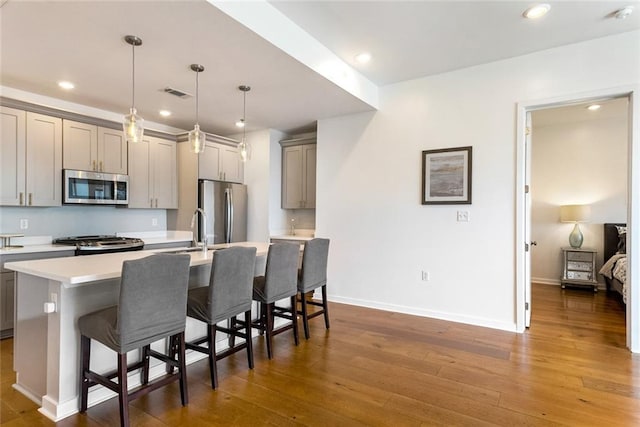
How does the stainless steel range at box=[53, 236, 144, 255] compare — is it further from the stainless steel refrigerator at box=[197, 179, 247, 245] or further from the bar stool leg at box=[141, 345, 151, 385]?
the bar stool leg at box=[141, 345, 151, 385]

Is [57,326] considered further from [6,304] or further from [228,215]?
[228,215]

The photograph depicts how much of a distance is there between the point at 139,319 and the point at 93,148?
10.4ft

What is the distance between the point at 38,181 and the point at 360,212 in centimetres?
376

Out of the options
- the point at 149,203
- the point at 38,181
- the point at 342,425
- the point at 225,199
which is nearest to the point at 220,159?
the point at 225,199

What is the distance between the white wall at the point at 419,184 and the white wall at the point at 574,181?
9.45ft

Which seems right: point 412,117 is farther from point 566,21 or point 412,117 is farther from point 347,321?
point 347,321

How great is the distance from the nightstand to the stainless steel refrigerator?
5363mm

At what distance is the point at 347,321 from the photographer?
3893 millimetres

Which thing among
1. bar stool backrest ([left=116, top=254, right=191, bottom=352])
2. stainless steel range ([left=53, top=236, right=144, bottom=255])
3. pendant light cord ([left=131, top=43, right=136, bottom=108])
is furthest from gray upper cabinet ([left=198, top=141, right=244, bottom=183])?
bar stool backrest ([left=116, top=254, right=191, bottom=352])

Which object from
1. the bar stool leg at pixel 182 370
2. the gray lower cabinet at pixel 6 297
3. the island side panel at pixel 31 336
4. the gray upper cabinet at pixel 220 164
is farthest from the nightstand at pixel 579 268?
the gray lower cabinet at pixel 6 297

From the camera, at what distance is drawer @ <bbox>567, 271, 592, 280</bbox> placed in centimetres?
549

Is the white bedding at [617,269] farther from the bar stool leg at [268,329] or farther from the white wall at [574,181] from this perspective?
the bar stool leg at [268,329]

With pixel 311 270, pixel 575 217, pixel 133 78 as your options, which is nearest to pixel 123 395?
pixel 311 270

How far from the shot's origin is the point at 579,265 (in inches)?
219
